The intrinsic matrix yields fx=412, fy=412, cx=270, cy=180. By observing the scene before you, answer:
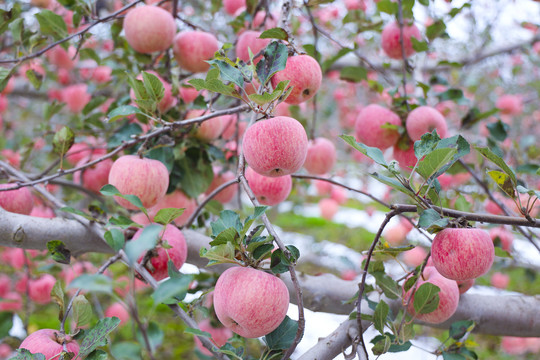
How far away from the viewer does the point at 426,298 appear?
696 millimetres

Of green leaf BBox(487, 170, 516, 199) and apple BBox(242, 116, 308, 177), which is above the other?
apple BBox(242, 116, 308, 177)

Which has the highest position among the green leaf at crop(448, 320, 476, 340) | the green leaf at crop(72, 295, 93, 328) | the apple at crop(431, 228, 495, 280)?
the apple at crop(431, 228, 495, 280)

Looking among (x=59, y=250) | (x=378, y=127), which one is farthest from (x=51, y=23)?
(x=378, y=127)

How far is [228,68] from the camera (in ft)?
2.17

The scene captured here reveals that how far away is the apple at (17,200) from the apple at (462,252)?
0.92 m

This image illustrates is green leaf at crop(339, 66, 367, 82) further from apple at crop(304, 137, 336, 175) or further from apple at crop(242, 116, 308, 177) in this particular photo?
apple at crop(242, 116, 308, 177)

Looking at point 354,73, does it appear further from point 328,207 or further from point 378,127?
point 328,207

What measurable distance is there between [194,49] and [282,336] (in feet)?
2.42

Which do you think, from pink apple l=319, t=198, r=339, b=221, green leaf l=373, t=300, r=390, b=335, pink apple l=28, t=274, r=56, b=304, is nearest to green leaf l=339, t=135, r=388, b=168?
green leaf l=373, t=300, r=390, b=335

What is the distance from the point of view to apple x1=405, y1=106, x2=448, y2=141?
0.93 meters

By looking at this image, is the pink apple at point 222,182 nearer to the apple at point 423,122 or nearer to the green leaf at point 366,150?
the apple at point 423,122

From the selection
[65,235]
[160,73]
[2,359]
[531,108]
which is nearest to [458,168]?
[160,73]

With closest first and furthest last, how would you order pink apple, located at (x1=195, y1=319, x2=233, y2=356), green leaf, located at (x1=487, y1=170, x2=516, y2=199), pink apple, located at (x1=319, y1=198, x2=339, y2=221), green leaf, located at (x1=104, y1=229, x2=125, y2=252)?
green leaf, located at (x1=104, y1=229, x2=125, y2=252)
green leaf, located at (x1=487, y1=170, x2=516, y2=199)
pink apple, located at (x1=195, y1=319, x2=233, y2=356)
pink apple, located at (x1=319, y1=198, x2=339, y2=221)

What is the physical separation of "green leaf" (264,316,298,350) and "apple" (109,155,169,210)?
0.36 metres
